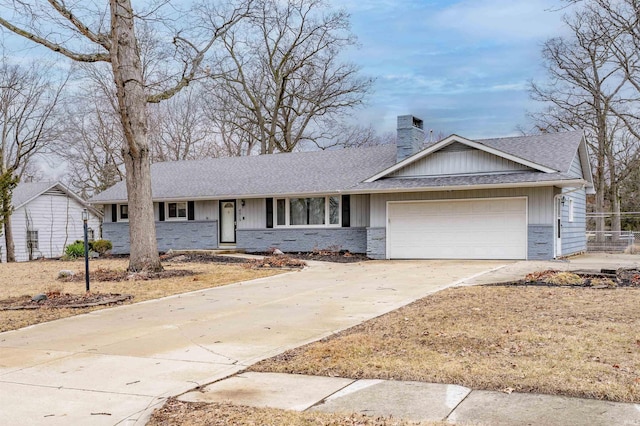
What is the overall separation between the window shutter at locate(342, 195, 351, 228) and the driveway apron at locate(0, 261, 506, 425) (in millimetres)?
8864

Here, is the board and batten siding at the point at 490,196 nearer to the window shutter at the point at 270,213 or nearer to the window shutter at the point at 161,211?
the window shutter at the point at 270,213

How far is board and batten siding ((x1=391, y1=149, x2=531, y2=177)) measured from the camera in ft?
62.0

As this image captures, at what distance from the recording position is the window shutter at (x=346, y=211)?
22.0m

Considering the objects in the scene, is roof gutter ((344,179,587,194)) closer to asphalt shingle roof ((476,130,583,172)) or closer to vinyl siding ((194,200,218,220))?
asphalt shingle roof ((476,130,583,172))

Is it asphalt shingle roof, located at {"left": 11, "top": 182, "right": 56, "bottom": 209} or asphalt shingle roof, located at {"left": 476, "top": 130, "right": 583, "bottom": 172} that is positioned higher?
asphalt shingle roof, located at {"left": 476, "top": 130, "right": 583, "bottom": 172}

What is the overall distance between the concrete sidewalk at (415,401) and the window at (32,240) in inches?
1247

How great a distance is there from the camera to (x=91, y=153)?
4056 cm

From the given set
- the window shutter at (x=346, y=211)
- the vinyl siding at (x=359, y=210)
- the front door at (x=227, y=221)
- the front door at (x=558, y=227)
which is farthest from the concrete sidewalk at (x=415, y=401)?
the front door at (x=227, y=221)

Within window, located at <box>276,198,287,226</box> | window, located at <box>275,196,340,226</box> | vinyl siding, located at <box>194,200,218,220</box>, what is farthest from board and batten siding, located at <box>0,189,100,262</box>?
window, located at <box>275,196,340,226</box>

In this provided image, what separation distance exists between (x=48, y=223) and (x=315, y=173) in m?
18.6

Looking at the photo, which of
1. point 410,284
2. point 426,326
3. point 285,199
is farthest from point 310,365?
point 285,199

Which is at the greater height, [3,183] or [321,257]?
[3,183]

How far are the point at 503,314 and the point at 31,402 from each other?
595 cm

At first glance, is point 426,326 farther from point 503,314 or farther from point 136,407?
point 136,407
